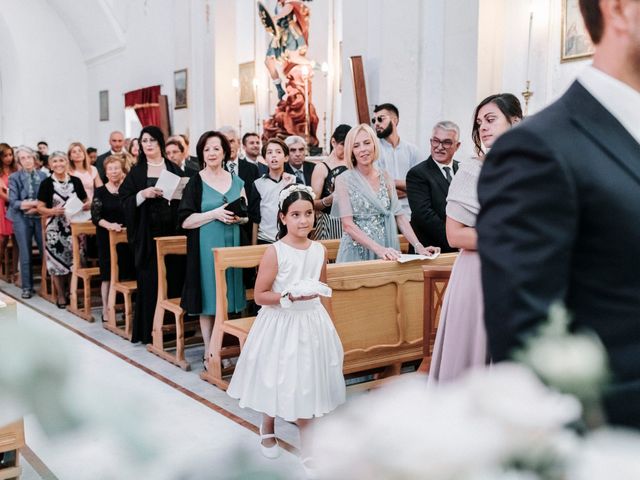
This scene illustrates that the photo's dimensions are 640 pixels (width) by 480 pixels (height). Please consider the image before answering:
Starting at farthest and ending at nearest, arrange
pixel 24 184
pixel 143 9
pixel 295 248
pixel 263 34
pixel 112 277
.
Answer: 1. pixel 143 9
2. pixel 263 34
3. pixel 24 184
4. pixel 112 277
5. pixel 295 248

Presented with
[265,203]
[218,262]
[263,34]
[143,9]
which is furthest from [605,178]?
[143,9]

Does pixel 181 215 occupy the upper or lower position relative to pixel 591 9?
lower

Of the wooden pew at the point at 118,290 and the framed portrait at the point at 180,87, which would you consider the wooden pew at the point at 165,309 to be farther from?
the framed portrait at the point at 180,87

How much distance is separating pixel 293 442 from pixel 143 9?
13.4 m

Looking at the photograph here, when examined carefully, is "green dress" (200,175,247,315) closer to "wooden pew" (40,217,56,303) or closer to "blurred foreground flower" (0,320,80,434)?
"wooden pew" (40,217,56,303)

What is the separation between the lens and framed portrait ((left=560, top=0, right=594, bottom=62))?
659 cm

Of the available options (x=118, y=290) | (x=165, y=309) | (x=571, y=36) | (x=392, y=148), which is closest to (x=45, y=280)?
(x=118, y=290)

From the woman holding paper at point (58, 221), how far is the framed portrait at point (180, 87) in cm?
606

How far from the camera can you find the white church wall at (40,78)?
59.4 feet

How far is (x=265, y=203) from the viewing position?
6055 mm

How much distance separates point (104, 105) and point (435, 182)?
14757 mm

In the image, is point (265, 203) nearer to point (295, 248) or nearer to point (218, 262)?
point (218, 262)

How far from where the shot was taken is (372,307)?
439 centimetres

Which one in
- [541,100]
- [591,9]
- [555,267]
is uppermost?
[541,100]
